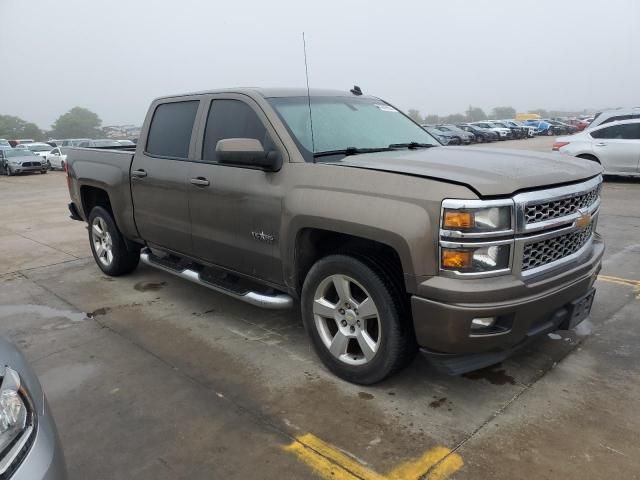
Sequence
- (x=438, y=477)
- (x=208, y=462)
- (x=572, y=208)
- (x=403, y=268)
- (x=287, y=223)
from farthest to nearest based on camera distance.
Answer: (x=287, y=223) < (x=572, y=208) < (x=403, y=268) < (x=208, y=462) < (x=438, y=477)

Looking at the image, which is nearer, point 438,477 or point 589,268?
point 438,477

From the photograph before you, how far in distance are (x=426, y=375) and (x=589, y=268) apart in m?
1.23

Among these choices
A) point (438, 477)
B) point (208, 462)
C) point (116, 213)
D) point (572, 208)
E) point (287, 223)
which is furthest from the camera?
point (116, 213)

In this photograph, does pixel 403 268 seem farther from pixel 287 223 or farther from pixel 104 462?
pixel 104 462

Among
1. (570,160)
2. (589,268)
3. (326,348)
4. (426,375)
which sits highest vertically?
(570,160)

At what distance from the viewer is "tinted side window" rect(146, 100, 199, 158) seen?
4.51 meters

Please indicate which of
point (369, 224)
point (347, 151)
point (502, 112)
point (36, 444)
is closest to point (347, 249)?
point (369, 224)

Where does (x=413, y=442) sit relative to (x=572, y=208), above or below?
below

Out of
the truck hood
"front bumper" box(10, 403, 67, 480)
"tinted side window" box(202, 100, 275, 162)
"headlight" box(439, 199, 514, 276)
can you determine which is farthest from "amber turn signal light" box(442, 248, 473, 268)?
"front bumper" box(10, 403, 67, 480)

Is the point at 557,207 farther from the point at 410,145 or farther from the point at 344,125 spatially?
the point at 344,125

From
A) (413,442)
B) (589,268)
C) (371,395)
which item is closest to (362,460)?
(413,442)

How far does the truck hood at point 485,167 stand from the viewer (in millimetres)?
2754

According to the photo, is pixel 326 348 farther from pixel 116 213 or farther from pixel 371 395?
pixel 116 213

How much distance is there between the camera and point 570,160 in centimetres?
356
